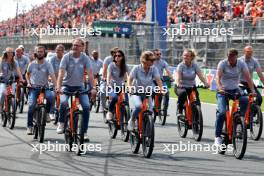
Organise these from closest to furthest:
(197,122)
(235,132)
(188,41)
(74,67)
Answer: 1. (235,132)
2. (74,67)
3. (197,122)
4. (188,41)

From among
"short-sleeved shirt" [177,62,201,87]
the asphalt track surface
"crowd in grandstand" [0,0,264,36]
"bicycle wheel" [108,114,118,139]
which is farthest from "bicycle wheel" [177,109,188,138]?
"crowd in grandstand" [0,0,264,36]

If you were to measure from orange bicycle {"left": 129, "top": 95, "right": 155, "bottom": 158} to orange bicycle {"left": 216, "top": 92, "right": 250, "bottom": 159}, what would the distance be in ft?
4.18

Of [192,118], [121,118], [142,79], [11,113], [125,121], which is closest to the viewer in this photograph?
[142,79]

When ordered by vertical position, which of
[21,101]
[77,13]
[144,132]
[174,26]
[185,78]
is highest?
[77,13]

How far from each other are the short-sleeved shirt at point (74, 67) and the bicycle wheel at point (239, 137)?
263 cm

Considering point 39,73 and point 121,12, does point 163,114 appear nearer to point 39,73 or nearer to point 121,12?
point 39,73

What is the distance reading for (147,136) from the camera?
1134 cm

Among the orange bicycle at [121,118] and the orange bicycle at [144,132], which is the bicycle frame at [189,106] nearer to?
the orange bicycle at [121,118]

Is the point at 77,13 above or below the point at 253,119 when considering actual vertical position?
above

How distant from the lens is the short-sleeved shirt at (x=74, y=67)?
40.3ft

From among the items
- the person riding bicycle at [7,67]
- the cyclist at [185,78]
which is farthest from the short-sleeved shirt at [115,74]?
the person riding bicycle at [7,67]

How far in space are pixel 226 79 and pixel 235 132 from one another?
128 centimetres

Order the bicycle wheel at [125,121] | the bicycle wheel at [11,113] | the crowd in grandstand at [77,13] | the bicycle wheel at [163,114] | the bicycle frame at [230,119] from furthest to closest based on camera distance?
1. the crowd in grandstand at [77,13]
2. the bicycle wheel at [163,114]
3. the bicycle wheel at [11,113]
4. the bicycle wheel at [125,121]
5. the bicycle frame at [230,119]

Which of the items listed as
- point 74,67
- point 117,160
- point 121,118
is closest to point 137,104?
point 117,160
